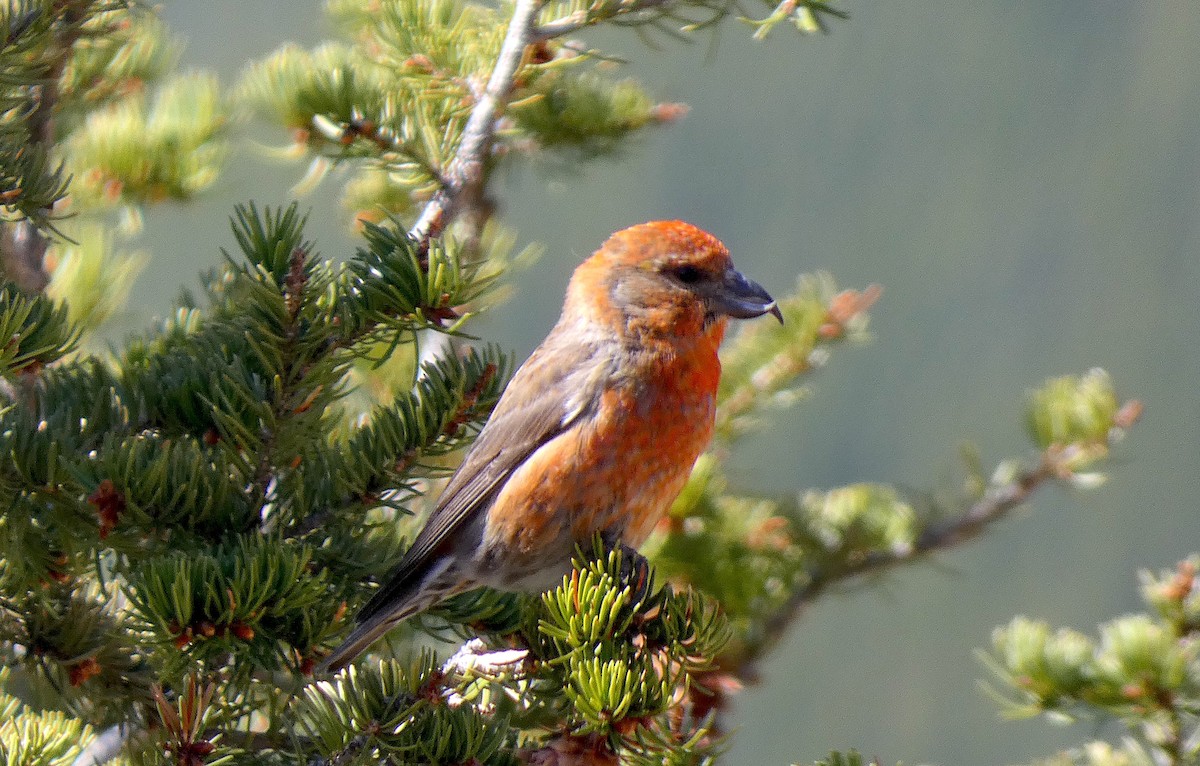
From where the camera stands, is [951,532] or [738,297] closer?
[738,297]

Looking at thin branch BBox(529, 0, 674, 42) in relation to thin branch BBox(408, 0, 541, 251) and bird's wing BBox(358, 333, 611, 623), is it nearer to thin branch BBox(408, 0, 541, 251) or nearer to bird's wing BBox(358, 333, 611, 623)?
thin branch BBox(408, 0, 541, 251)

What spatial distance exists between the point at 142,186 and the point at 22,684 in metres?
1.14

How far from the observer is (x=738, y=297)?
227cm

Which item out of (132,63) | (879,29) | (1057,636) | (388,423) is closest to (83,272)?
(132,63)

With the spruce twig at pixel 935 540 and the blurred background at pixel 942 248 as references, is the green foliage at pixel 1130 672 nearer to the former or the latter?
the spruce twig at pixel 935 540

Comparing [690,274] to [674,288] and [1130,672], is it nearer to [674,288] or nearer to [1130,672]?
[674,288]

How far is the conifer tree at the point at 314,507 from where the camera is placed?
138cm

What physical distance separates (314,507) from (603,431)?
666 millimetres

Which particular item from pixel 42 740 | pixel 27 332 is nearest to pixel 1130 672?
pixel 42 740

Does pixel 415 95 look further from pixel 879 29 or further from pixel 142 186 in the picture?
pixel 879 29

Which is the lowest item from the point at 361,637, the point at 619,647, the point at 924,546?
the point at 924,546

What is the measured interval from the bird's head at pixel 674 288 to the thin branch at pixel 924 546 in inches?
28.8

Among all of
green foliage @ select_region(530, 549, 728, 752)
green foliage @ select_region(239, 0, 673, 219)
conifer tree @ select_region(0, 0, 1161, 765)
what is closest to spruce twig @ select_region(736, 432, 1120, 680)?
conifer tree @ select_region(0, 0, 1161, 765)

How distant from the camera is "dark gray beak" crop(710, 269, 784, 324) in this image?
2240 millimetres
